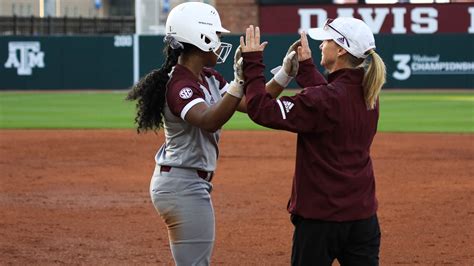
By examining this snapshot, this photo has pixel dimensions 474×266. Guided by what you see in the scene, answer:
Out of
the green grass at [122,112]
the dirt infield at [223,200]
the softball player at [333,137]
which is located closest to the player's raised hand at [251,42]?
the softball player at [333,137]

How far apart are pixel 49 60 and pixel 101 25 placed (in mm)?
14235

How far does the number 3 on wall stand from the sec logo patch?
27542 mm

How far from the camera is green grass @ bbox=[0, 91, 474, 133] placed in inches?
806

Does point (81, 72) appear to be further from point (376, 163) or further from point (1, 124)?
point (376, 163)

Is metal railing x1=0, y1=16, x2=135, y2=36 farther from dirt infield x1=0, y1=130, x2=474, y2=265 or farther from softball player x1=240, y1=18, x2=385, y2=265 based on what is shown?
softball player x1=240, y1=18, x2=385, y2=265

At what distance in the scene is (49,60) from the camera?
3316 centimetres

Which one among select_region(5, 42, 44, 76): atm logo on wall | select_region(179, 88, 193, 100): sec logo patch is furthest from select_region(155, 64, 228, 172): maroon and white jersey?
select_region(5, 42, 44, 76): atm logo on wall

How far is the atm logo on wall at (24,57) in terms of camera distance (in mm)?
33156

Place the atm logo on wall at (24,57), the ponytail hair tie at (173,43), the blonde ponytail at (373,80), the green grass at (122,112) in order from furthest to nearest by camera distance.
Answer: the atm logo on wall at (24,57) < the green grass at (122,112) < the ponytail hair tie at (173,43) < the blonde ponytail at (373,80)

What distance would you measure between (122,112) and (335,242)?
20.0 metres

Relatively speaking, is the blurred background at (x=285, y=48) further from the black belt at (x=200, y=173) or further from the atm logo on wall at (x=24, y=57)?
the black belt at (x=200, y=173)

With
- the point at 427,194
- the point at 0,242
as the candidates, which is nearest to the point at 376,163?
the point at 427,194

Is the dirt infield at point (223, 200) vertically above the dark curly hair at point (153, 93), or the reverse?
the dark curly hair at point (153, 93)

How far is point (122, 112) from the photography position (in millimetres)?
24438
